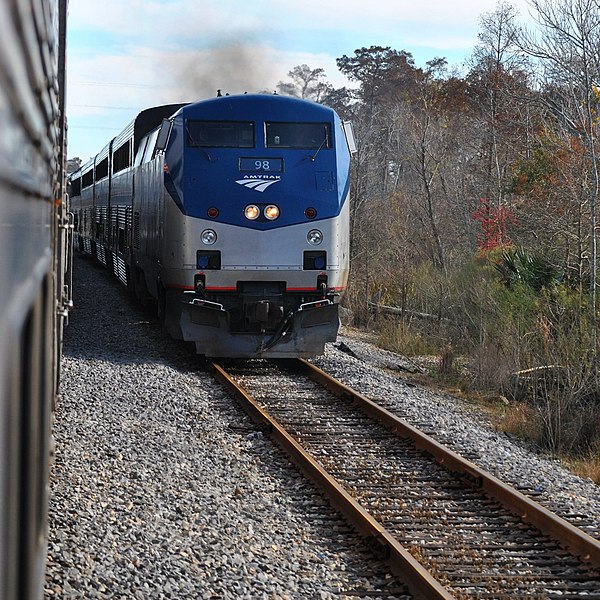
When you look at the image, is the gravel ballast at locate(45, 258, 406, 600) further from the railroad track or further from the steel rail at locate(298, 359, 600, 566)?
the steel rail at locate(298, 359, 600, 566)

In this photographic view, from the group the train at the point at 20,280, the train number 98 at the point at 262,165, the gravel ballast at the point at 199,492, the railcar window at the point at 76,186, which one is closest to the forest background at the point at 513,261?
the gravel ballast at the point at 199,492

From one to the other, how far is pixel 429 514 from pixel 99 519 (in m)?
2.10

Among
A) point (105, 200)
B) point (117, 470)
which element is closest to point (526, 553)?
point (117, 470)

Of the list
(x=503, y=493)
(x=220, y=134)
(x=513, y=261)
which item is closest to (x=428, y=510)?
(x=503, y=493)

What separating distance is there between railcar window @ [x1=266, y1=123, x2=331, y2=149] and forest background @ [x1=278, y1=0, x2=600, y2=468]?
3336mm

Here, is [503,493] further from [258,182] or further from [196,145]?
[196,145]

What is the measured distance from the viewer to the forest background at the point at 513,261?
1180cm

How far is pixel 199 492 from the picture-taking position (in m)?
6.68

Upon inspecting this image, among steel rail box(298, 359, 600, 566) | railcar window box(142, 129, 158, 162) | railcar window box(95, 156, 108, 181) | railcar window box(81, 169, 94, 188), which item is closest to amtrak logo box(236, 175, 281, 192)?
railcar window box(142, 129, 158, 162)

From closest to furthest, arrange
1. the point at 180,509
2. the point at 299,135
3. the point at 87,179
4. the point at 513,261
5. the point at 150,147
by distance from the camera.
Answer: the point at 180,509 < the point at 299,135 < the point at 150,147 < the point at 513,261 < the point at 87,179

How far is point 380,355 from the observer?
46.1ft

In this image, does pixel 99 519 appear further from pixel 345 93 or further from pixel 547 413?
pixel 345 93

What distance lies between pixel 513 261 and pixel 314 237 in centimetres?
620

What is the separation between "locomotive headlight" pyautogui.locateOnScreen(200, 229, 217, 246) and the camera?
11.4m
